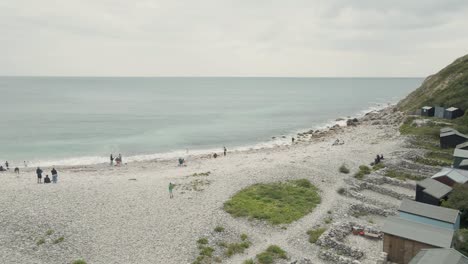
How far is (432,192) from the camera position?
112 ft

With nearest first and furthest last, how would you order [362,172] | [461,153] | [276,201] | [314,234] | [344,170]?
1. [314,234]
2. [276,201]
3. [461,153]
4. [362,172]
5. [344,170]

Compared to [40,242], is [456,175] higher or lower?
higher

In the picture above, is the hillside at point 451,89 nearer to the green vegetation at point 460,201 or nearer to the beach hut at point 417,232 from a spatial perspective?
the green vegetation at point 460,201

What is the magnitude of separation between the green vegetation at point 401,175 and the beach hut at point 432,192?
6721mm

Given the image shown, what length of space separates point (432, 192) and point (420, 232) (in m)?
10.3

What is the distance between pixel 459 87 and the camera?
7969cm

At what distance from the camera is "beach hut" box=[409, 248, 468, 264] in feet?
65.8

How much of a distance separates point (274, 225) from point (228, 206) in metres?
5.41

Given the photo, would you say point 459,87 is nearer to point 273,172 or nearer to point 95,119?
point 273,172

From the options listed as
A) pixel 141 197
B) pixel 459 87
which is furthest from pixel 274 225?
pixel 459 87

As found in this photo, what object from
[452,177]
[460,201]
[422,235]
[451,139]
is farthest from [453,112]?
[422,235]

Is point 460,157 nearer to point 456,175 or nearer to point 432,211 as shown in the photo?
point 456,175

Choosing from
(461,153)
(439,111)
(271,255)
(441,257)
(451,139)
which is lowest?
(271,255)

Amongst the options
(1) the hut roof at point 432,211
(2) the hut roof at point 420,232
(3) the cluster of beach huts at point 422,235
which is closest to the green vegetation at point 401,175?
(3) the cluster of beach huts at point 422,235
